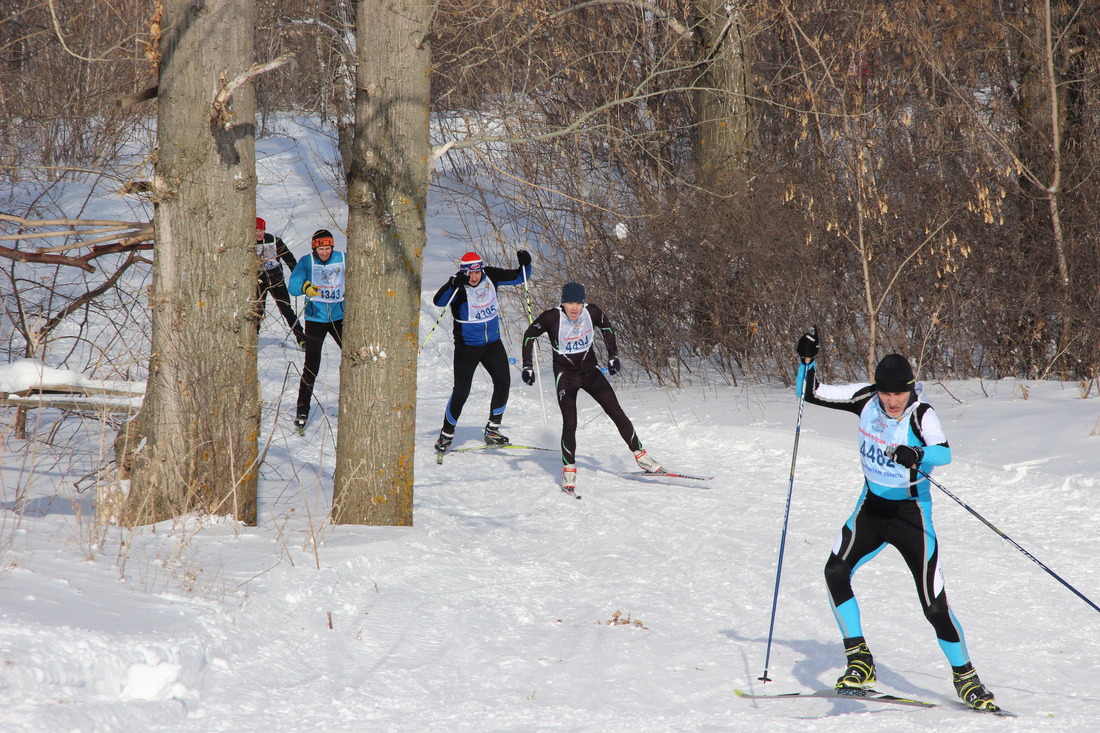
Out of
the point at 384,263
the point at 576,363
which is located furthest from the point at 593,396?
the point at 384,263

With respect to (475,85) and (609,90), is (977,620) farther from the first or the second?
(475,85)

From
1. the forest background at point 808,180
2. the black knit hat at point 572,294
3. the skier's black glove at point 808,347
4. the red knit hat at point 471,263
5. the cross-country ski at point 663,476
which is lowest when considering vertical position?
the cross-country ski at point 663,476

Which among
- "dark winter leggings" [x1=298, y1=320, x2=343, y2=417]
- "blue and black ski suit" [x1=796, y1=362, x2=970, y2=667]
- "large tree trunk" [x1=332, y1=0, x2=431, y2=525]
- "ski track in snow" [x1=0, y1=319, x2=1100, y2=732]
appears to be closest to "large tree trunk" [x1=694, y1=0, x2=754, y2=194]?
"dark winter leggings" [x1=298, y1=320, x2=343, y2=417]

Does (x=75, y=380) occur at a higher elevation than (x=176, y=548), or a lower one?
higher

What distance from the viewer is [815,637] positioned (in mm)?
5285

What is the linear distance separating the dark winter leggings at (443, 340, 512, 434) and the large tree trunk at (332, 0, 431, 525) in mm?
2818

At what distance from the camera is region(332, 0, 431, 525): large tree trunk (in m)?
6.14

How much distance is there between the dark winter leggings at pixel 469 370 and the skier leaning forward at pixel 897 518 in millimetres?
5304

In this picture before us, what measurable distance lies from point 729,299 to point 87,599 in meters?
10.3

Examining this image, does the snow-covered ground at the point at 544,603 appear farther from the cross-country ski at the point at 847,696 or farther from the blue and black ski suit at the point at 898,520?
the blue and black ski suit at the point at 898,520

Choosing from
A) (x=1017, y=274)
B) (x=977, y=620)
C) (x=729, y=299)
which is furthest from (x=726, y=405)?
(x=977, y=620)

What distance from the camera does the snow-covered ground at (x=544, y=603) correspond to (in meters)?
3.85

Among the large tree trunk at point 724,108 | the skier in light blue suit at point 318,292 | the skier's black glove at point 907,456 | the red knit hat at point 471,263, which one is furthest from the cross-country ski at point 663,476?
the large tree trunk at point 724,108

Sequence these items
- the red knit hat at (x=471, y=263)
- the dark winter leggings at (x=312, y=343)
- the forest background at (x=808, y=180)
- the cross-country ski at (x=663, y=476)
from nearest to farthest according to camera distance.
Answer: the cross-country ski at (x=663, y=476)
the red knit hat at (x=471, y=263)
the dark winter leggings at (x=312, y=343)
the forest background at (x=808, y=180)
